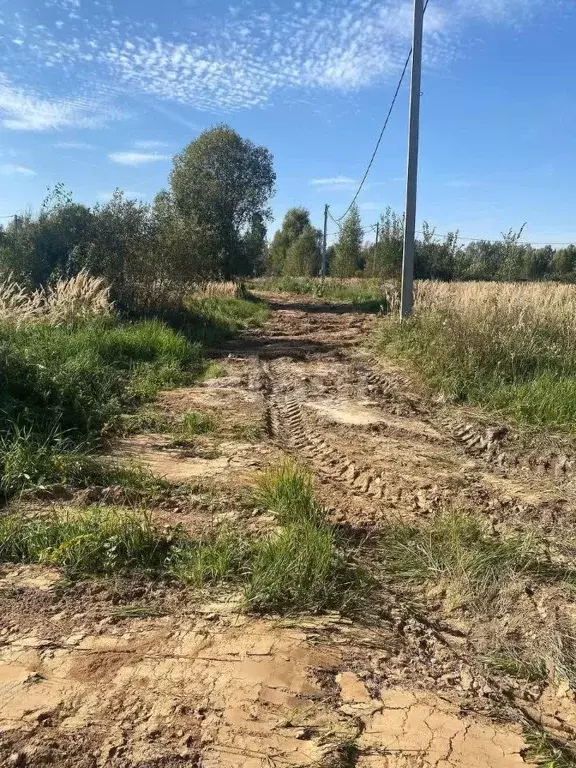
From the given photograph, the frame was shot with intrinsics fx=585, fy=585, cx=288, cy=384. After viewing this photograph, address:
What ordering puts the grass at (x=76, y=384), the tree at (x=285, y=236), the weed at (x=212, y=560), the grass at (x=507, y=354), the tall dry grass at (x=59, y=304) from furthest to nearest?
the tree at (x=285, y=236) → the tall dry grass at (x=59, y=304) → the grass at (x=507, y=354) → the grass at (x=76, y=384) → the weed at (x=212, y=560)

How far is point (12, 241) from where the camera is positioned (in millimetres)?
13414

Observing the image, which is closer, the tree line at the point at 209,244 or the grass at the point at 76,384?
the grass at the point at 76,384

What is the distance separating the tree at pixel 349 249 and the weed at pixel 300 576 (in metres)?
32.5

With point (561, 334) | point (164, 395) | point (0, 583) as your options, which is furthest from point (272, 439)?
point (561, 334)

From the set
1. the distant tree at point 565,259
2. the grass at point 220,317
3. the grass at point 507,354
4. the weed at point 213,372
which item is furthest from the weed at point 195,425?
the distant tree at point 565,259

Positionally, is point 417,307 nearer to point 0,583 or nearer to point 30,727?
point 0,583

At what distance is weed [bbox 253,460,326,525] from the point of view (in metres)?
3.93

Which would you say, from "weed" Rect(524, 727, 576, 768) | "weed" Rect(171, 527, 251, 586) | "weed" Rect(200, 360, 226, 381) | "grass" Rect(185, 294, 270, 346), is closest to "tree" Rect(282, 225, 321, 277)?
"grass" Rect(185, 294, 270, 346)

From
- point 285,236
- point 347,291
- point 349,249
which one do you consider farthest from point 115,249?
point 285,236

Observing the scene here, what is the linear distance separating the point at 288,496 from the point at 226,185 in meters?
25.3

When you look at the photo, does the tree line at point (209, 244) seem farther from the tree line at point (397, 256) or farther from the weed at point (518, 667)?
the weed at point (518, 667)

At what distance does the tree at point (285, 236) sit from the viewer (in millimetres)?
50656

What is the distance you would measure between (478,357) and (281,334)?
7.42m

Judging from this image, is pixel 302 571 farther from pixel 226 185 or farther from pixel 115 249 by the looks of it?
pixel 226 185
